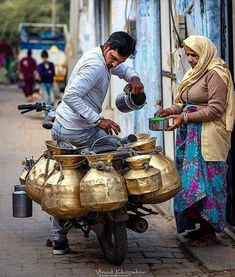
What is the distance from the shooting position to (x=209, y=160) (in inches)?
229

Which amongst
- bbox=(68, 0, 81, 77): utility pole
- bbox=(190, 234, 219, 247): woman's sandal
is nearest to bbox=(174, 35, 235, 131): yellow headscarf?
bbox=(190, 234, 219, 247): woman's sandal

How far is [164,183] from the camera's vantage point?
209 inches

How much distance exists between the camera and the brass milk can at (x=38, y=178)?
217 inches

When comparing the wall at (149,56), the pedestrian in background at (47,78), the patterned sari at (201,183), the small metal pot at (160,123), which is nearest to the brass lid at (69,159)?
the small metal pot at (160,123)

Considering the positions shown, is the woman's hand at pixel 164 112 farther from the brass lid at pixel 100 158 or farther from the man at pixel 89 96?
the brass lid at pixel 100 158

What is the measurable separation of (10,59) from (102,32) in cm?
2241

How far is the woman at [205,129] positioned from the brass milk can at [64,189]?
3.13 feet

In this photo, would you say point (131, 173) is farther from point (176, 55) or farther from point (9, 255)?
point (176, 55)


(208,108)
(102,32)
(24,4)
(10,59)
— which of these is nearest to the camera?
(208,108)

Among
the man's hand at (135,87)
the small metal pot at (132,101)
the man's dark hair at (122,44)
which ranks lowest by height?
the small metal pot at (132,101)

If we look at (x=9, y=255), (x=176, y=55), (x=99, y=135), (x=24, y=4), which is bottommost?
(x=9, y=255)

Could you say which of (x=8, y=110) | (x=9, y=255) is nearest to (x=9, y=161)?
(x=9, y=255)

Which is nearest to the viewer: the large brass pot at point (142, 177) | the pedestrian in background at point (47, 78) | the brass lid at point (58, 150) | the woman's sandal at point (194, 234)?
the large brass pot at point (142, 177)

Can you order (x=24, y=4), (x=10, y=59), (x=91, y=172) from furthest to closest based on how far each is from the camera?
(x=24, y=4)
(x=10, y=59)
(x=91, y=172)
